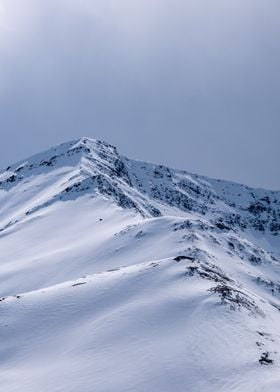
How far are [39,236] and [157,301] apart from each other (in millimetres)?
50094

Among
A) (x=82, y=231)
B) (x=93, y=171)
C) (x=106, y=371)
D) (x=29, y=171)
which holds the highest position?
(x=29, y=171)

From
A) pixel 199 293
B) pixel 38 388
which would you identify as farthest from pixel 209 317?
pixel 38 388

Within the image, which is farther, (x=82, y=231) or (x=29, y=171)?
(x=29, y=171)

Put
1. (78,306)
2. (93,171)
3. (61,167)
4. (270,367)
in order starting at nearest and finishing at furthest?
(270,367)
(78,306)
(93,171)
(61,167)

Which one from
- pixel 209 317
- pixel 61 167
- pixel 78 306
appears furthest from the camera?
pixel 61 167

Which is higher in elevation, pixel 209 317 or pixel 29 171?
pixel 29 171

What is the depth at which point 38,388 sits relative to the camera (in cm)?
3134

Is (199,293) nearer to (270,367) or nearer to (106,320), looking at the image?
(106,320)

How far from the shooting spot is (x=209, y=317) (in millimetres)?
35500

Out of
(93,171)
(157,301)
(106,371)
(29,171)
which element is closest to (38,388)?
(106,371)

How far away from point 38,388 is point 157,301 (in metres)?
11.1

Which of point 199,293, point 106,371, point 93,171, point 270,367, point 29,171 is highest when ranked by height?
point 29,171

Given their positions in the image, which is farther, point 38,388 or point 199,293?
point 199,293

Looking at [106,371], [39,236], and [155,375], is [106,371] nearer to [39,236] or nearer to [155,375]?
[155,375]
